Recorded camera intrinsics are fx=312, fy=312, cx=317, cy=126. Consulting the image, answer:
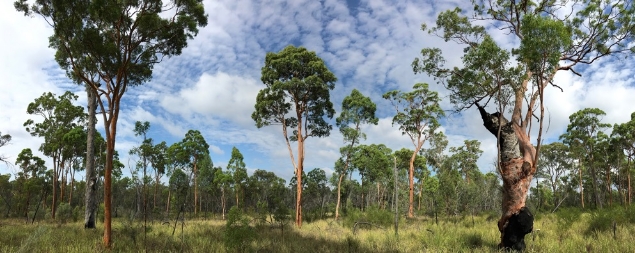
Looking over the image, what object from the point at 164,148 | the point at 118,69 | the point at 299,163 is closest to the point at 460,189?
the point at 299,163

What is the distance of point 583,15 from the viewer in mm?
10023

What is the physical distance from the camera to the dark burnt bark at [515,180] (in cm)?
779

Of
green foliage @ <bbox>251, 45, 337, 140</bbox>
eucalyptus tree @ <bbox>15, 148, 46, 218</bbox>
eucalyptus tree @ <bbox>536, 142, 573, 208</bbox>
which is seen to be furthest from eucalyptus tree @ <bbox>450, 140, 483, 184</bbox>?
eucalyptus tree @ <bbox>15, 148, 46, 218</bbox>

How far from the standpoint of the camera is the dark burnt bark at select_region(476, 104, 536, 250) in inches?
307

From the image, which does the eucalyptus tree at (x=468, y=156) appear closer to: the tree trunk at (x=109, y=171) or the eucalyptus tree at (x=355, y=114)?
the eucalyptus tree at (x=355, y=114)

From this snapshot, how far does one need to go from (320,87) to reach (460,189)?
57.3 ft

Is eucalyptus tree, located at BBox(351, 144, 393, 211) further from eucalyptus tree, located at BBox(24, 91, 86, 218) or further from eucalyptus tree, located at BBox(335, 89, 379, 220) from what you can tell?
eucalyptus tree, located at BBox(24, 91, 86, 218)

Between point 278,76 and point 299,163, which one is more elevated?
point 278,76

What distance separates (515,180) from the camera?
26.4ft

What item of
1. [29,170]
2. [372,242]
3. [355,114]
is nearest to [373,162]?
[355,114]

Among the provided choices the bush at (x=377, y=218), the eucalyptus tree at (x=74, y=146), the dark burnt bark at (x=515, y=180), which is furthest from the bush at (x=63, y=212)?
the dark burnt bark at (x=515, y=180)

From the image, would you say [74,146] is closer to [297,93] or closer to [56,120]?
[56,120]

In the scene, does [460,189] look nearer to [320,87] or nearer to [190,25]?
[320,87]

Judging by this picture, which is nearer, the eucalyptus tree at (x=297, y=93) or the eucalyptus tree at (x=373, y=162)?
the eucalyptus tree at (x=297, y=93)
